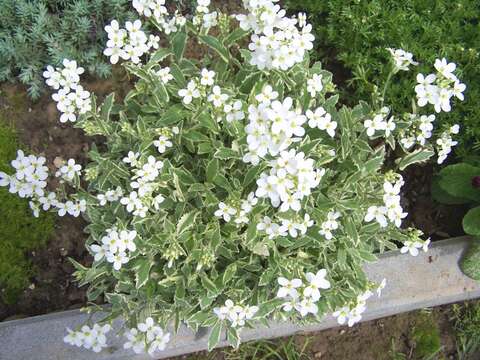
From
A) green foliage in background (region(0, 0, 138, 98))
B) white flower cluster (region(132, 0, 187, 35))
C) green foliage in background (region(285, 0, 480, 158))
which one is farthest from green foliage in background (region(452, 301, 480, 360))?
green foliage in background (region(0, 0, 138, 98))

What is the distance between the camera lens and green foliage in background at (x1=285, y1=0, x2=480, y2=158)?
3002 millimetres

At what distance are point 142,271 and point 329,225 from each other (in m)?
0.86

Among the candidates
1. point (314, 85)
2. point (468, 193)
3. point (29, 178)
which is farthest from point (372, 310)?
point (29, 178)

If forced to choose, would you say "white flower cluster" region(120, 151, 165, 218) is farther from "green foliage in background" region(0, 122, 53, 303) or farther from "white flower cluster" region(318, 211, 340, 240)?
"green foliage in background" region(0, 122, 53, 303)

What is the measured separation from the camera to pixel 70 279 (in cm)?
300

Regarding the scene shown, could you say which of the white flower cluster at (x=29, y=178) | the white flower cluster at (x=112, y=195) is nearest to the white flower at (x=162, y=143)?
the white flower cluster at (x=112, y=195)

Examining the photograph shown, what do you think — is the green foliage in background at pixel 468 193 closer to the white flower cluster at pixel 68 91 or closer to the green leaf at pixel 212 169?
the green leaf at pixel 212 169

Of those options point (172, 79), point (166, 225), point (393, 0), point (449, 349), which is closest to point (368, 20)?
point (393, 0)

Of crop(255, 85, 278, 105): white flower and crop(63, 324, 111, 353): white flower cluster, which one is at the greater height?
crop(255, 85, 278, 105): white flower

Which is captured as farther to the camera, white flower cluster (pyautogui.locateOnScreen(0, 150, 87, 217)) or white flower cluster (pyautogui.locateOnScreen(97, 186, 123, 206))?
white flower cluster (pyautogui.locateOnScreen(97, 186, 123, 206))

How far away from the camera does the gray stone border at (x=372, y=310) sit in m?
2.68

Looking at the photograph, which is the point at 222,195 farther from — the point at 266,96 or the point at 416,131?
the point at 416,131

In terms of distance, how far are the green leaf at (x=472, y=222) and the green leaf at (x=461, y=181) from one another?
89 mm

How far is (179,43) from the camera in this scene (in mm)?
2555
